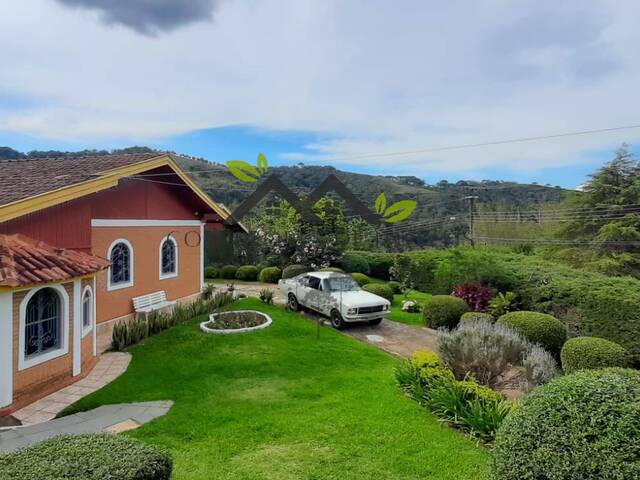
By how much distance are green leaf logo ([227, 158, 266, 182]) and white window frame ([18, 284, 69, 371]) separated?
5.46 metres

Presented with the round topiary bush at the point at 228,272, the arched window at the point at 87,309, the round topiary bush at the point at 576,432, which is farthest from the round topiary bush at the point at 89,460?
the round topiary bush at the point at 228,272

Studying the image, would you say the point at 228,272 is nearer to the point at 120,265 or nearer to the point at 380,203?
the point at 120,265

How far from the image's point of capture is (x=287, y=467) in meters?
4.70

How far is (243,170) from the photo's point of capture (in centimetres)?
1172

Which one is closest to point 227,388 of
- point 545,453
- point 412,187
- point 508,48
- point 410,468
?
point 410,468

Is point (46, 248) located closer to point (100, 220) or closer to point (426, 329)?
point (100, 220)

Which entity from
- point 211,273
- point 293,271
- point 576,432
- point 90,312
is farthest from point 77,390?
point 211,273

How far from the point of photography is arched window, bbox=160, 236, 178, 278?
43.6 feet

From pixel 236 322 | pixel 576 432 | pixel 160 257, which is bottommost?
pixel 236 322

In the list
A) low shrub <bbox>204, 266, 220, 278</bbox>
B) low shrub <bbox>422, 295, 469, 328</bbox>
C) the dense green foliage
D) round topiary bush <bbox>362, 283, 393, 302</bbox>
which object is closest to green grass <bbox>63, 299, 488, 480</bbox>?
low shrub <bbox>422, 295, 469, 328</bbox>

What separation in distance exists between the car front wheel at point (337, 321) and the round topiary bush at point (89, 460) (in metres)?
9.42

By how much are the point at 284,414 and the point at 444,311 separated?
26.7ft

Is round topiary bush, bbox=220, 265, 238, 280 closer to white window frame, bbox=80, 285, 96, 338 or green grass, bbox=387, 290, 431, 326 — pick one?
green grass, bbox=387, 290, 431, 326

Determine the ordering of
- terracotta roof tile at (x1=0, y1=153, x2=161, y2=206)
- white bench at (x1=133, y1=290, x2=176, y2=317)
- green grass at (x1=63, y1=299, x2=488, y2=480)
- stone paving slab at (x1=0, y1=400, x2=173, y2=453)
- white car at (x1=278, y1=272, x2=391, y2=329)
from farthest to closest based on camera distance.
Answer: white car at (x1=278, y1=272, x2=391, y2=329) < white bench at (x1=133, y1=290, x2=176, y2=317) < terracotta roof tile at (x1=0, y1=153, x2=161, y2=206) < stone paving slab at (x1=0, y1=400, x2=173, y2=453) < green grass at (x1=63, y1=299, x2=488, y2=480)
